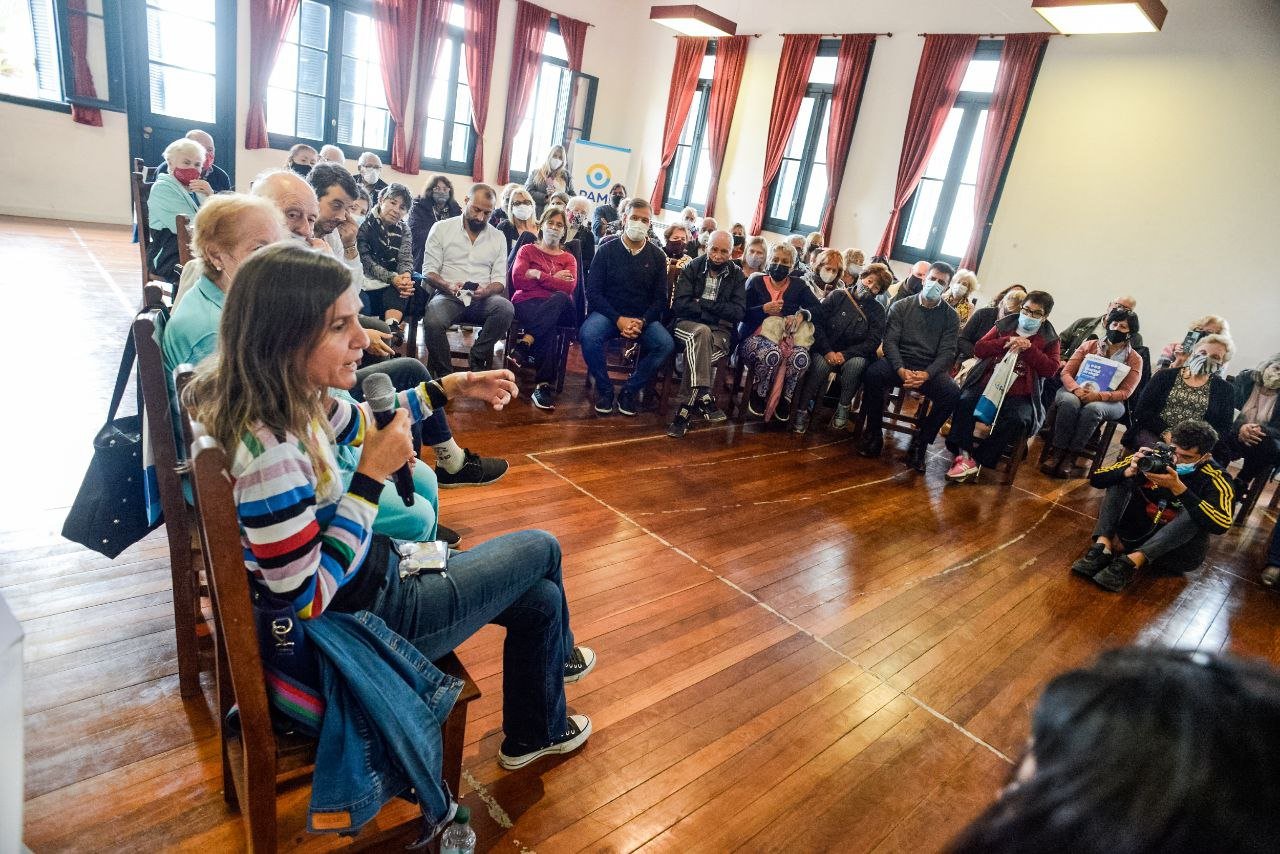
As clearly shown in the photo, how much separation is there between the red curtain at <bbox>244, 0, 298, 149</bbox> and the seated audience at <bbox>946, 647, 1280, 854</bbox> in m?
9.37

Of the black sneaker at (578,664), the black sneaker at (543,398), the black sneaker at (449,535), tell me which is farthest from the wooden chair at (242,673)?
the black sneaker at (543,398)

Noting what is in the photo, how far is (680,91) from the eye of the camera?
9.83 m

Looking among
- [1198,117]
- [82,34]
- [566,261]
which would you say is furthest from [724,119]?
[82,34]

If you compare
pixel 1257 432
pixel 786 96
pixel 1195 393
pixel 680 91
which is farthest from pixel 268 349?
pixel 680 91

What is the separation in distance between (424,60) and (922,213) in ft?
20.8

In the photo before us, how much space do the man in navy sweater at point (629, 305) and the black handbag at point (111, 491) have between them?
284 cm

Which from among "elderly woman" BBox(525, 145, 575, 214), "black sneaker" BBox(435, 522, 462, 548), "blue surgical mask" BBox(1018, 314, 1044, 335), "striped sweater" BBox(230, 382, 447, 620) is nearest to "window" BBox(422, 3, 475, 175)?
"elderly woman" BBox(525, 145, 575, 214)

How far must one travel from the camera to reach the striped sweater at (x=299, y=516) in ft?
3.26

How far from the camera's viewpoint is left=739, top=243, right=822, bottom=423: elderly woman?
4469 millimetres

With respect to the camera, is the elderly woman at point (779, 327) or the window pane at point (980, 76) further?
the window pane at point (980, 76)

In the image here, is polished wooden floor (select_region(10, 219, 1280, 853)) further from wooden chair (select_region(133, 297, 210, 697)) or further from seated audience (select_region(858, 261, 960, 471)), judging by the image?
seated audience (select_region(858, 261, 960, 471))

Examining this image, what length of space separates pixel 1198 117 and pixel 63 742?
7.98 m

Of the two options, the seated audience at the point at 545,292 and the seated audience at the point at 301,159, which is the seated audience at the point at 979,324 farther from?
the seated audience at the point at 301,159

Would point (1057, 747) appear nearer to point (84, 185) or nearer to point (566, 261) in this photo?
point (566, 261)
